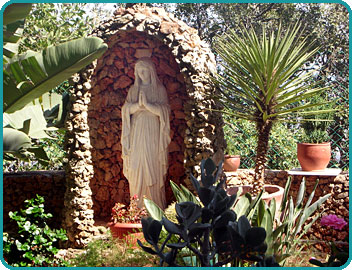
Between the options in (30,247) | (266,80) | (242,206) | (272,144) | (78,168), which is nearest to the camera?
(242,206)

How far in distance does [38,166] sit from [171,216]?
3423 mm

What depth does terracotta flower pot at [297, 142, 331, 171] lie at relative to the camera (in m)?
5.30

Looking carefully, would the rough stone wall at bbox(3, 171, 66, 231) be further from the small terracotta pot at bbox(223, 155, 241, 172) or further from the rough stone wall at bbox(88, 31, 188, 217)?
the small terracotta pot at bbox(223, 155, 241, 172)

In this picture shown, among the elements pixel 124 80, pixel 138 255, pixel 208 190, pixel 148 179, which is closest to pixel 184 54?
pixel 124 80

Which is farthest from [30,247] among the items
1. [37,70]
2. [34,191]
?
[37,70]

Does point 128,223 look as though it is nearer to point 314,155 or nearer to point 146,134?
point 146,134

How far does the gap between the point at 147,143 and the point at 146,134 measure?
0.11 metres

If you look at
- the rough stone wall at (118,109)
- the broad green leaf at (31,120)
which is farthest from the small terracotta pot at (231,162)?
the broad green leaf at (31,120)

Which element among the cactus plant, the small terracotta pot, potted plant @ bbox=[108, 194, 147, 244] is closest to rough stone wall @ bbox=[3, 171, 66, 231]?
potted plant @ bbox=[108, 194, 147, 244]

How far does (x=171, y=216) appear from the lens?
446cm

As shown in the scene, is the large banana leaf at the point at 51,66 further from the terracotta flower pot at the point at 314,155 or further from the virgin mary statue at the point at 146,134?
the terracotta flower pot at the point at 314,155

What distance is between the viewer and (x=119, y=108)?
5.66 metres

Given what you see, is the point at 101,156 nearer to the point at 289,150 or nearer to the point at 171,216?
the point at 171,216

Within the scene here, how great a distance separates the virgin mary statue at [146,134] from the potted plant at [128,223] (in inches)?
7.6
